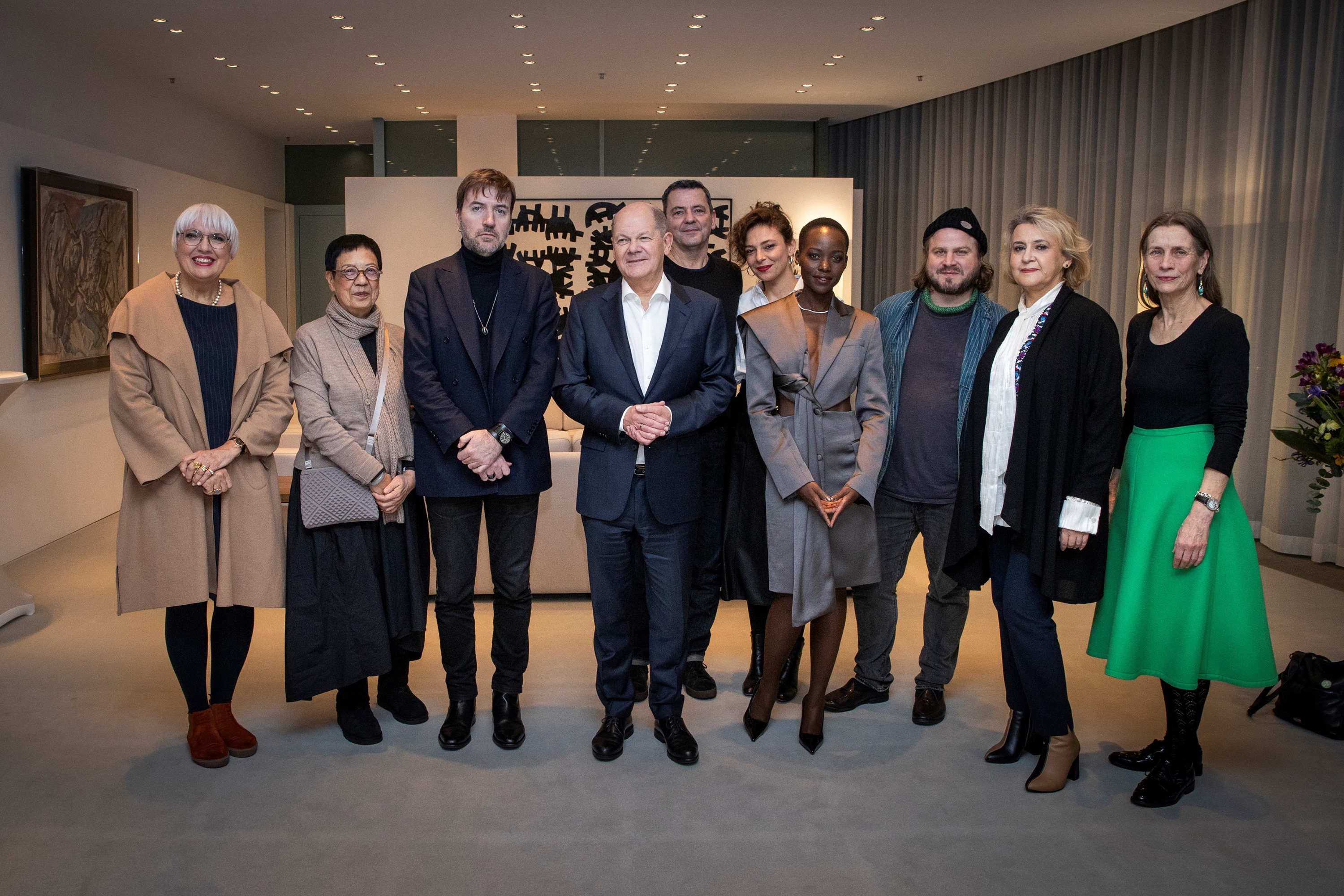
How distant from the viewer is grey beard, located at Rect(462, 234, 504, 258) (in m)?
2.98

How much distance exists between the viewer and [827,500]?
2.97 meters

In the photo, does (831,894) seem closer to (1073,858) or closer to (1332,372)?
(1073,858)

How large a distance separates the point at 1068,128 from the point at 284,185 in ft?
28.4

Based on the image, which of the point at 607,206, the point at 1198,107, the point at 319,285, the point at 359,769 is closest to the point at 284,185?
the point at 319,285

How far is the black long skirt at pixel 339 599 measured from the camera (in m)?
3.02

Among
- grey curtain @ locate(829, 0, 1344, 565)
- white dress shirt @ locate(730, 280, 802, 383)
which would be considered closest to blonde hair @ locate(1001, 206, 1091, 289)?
white dress shirt @ locate(730, 280, 802, 383)

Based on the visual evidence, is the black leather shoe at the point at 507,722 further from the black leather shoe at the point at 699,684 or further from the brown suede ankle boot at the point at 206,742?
the brown suede ankle boot at the point at 206,742

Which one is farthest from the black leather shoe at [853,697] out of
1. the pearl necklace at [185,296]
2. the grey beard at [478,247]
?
the pearl necklace at [185,296]

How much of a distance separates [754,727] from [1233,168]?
17.2 ft

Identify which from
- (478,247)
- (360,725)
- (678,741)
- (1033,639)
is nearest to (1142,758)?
(1033,639)

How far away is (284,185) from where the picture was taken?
1181cm

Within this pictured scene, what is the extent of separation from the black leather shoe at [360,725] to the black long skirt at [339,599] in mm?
138

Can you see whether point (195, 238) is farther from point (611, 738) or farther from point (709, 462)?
point (611, 738)

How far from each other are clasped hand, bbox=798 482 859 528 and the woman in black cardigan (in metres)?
0.32
